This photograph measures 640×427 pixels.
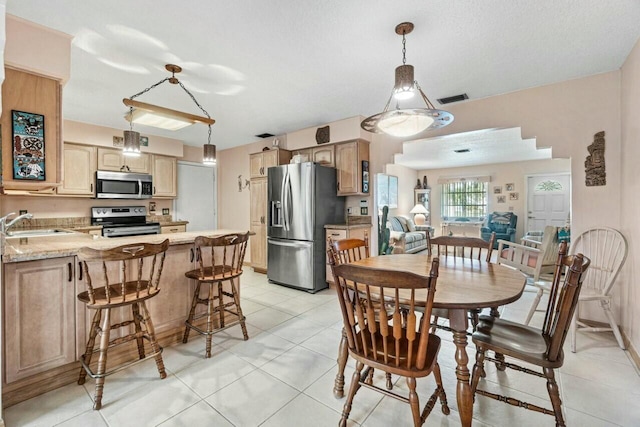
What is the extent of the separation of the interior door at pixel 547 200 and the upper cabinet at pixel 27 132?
30.1 feet

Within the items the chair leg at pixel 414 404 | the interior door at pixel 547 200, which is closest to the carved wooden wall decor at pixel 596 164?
the chair leg at pixel 414 404

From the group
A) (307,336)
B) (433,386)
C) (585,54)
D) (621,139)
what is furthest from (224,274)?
(621,139)

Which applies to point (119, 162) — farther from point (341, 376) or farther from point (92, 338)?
point (341, 376)

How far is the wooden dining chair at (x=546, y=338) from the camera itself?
1310 millimetres

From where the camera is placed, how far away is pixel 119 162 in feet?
15.4

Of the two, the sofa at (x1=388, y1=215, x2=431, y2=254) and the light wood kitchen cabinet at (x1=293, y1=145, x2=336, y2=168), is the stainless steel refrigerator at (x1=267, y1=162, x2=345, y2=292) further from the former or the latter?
the sofa at (x1=388, y1=215, x2=431, y2=254)

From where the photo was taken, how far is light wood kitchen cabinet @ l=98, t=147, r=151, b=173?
4512mm

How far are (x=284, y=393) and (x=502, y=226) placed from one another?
761cm

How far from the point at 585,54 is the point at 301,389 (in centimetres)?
336

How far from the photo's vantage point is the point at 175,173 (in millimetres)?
5359

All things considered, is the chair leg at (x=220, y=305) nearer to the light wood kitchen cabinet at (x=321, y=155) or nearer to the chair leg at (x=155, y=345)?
the chair leg at (x=155, y=345)

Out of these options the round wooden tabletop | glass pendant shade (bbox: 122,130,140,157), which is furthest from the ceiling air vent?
glass pendant shade (bbox: 122,130,140,157)

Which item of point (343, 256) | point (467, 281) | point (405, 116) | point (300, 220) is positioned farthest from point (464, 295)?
point (300, 220)

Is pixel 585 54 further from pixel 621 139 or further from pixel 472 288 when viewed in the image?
pixel 472 288
